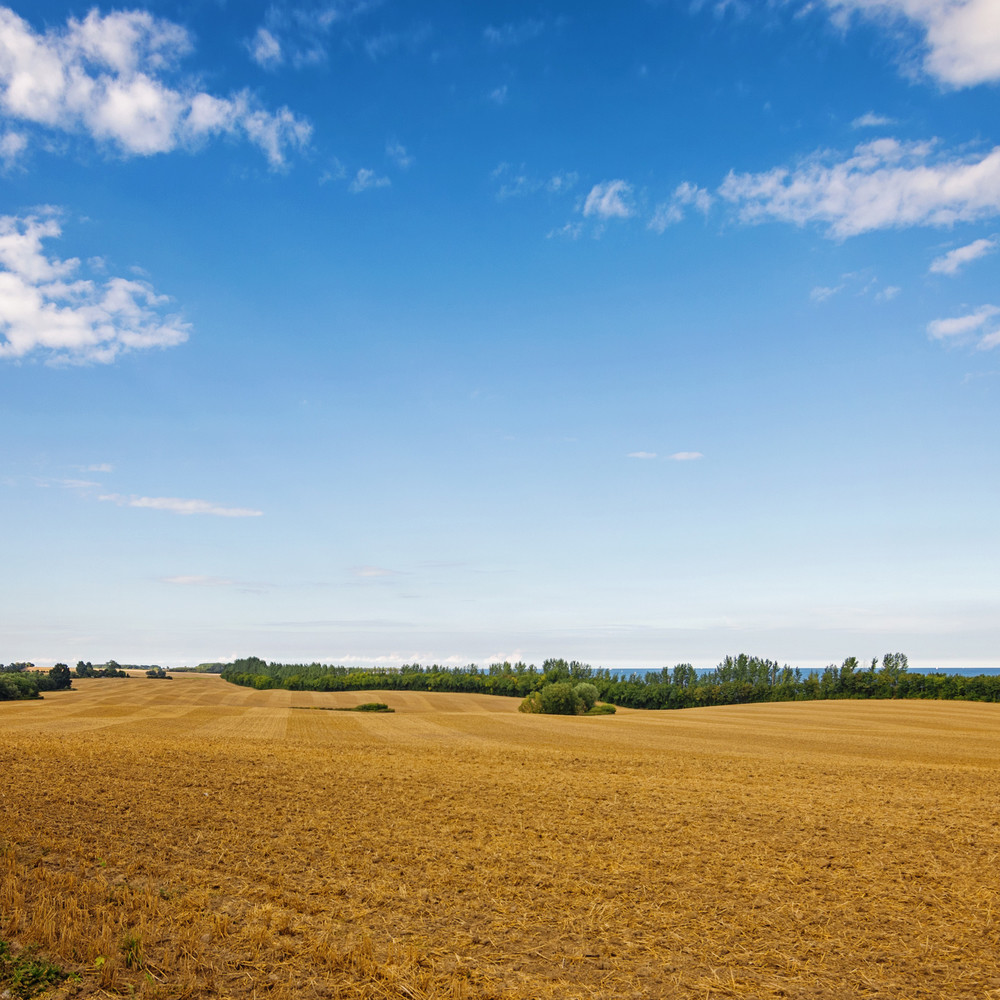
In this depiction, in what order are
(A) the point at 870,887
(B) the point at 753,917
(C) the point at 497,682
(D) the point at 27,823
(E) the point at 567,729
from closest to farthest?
1. (B) the point at 753,917
2. (A) the point at 870,887
3. (D) the point at 27,823
4. (E) the point at 567,729
5. (C) the point at 497,682

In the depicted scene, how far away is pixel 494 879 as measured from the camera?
1638 cm

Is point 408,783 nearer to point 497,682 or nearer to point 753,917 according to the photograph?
point 753,917

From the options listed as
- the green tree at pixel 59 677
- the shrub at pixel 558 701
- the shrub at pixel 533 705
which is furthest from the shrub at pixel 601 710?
the green tree at pixel 59 677

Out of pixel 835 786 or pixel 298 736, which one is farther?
pixel 298 736

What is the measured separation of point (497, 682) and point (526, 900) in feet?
541

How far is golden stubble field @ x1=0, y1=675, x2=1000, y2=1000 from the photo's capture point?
37.4ft

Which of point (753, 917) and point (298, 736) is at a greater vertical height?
point (753, 917)

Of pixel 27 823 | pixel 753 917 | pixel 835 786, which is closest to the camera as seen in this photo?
pixel 753 917

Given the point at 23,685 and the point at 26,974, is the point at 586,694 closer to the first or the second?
the point at 23,685

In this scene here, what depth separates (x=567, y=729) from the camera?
73062 mm

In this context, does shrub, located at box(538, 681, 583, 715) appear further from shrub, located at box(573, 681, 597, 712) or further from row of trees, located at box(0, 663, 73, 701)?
row of trees, located at box(0, 663, 73, 701)

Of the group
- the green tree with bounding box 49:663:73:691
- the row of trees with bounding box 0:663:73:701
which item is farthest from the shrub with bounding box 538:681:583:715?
the green tree with bounding box 49:663:73:691

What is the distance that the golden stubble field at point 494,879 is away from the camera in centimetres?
1141

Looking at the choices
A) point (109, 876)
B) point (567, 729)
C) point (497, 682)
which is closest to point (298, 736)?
point (567, 729)
